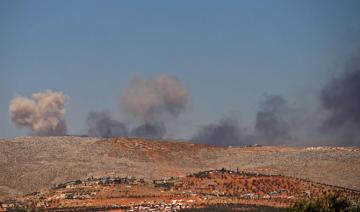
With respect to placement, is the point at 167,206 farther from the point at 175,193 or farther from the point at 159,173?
the point at 159,173

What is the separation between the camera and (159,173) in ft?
208

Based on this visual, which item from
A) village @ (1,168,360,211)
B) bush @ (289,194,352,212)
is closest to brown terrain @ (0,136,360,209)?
village @ (1,168,360,211)

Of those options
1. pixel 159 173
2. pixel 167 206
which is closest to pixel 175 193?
pixel 167 206

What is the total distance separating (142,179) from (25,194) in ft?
33.4

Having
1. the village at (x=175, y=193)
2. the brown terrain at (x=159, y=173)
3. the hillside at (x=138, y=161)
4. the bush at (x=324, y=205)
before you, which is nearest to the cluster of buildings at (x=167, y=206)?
the village at (x=175, y=193)

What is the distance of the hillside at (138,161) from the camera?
6147 centimetres

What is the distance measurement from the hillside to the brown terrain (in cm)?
9

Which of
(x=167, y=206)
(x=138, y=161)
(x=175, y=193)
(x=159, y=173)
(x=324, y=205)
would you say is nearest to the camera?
(x=324, y=205)

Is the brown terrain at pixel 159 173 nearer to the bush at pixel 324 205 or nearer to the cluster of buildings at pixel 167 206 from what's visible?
the cluster of buildings at pixel 167 206

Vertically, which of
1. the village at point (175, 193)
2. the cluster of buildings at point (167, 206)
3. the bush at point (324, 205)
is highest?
the village at point (175, 193)

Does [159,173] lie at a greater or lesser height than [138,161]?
lesser

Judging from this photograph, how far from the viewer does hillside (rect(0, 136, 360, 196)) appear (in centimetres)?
6147

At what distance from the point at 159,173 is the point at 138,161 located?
206 inches

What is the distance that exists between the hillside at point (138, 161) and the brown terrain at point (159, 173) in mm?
86
